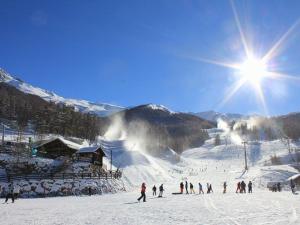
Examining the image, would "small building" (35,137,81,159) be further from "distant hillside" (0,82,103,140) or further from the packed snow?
"distant hillside" (0,82,103,140)

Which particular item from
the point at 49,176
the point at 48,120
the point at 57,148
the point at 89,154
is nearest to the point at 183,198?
the point at 49,176

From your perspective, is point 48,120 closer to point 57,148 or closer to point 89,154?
point 57,148

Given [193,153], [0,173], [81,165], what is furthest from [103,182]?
[193,153]

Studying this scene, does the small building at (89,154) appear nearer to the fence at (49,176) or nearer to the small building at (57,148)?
the small building at (57,148)

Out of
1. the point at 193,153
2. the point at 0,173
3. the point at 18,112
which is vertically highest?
the point at 18,112

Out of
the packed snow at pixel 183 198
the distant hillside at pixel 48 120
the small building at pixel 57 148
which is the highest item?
the distant hillside at pixel 48 120

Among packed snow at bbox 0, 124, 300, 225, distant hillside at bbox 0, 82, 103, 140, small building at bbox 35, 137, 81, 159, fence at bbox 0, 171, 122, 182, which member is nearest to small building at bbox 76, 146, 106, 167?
small building at bbox 35, 137, 81, 159

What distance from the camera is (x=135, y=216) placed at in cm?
2150

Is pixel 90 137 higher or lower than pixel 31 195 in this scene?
higher

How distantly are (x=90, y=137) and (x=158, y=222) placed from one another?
397ft

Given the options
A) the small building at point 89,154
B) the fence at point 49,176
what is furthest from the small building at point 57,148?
the fence at point 49,176

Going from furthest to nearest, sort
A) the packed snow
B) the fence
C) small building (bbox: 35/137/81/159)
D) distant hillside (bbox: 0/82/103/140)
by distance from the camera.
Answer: distant hillside (bbox: 0/82/103/140), small building (bbox: 35/137/81/159), the fence, the packed snow

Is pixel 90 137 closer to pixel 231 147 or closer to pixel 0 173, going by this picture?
pixel 231 147

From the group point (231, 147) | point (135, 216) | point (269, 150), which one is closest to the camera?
point (135, 216)
